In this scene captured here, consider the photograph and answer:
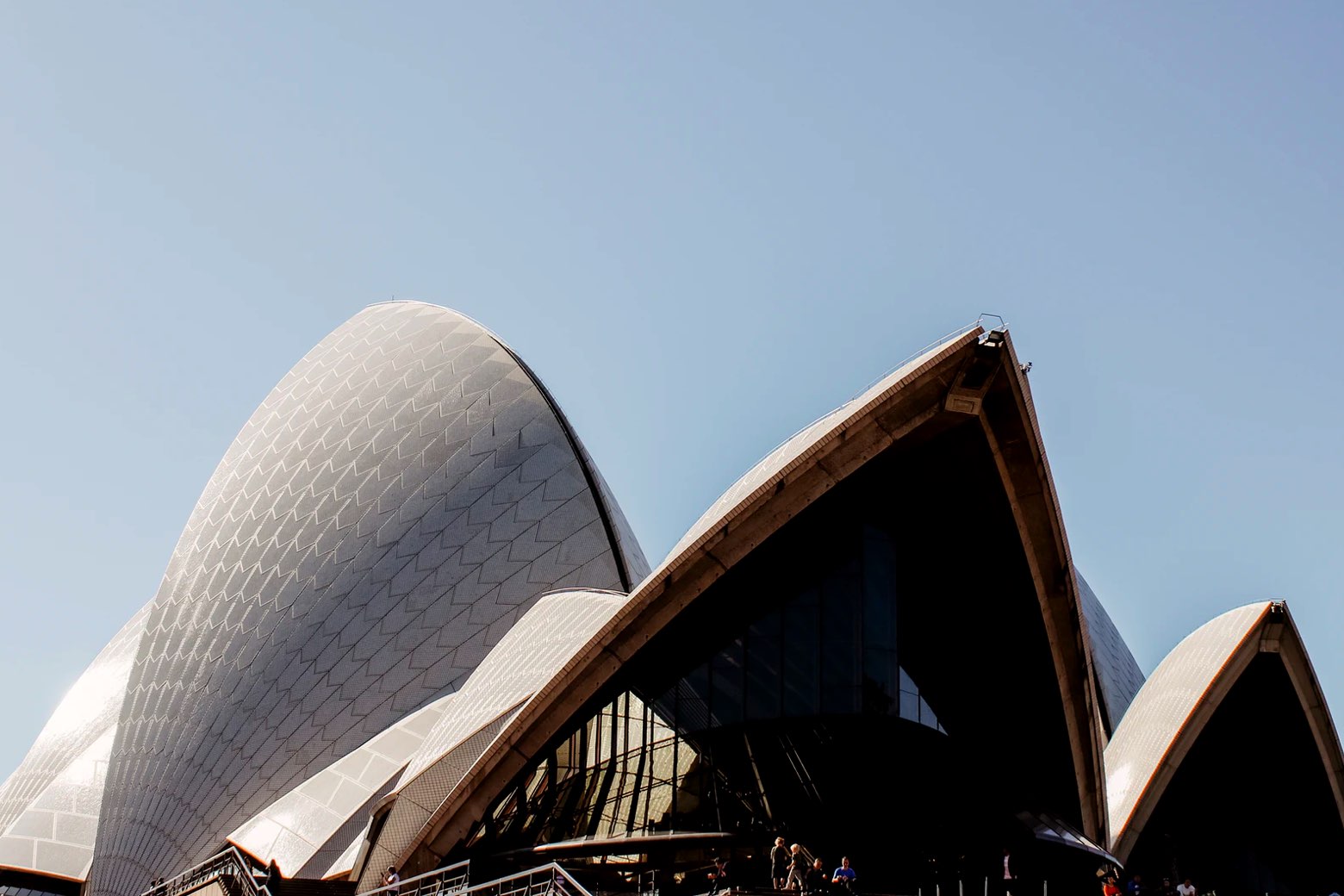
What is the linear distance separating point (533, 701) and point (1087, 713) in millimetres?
10313

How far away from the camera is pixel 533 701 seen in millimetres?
22562

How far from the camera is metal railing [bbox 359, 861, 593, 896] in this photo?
53.4ft

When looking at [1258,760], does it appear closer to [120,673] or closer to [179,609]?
[179,609]

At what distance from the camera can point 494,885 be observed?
1820cm

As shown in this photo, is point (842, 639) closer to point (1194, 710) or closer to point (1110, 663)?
point (1194, 710)

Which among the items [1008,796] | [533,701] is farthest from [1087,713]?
[533,701]

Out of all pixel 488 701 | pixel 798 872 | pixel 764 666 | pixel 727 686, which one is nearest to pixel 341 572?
pixel 488 701

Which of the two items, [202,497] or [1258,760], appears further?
[202,497]

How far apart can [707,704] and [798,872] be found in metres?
5.01

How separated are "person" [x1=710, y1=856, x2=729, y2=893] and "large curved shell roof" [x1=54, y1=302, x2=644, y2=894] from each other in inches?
456

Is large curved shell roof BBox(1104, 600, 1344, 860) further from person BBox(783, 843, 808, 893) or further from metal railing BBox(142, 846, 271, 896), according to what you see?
metal railing BBox(142, 846, 271, 896)

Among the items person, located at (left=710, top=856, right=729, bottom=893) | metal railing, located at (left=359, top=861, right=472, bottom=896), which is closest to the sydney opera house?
metal railing, located at (left=359, top=861, right=472, bottom=896)

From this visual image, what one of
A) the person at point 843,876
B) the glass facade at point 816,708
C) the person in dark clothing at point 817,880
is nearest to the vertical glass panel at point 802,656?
the glass facade at point 816,708

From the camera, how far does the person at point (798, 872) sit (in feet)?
58.6
